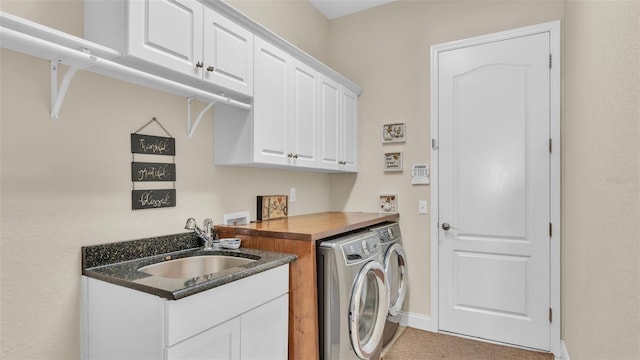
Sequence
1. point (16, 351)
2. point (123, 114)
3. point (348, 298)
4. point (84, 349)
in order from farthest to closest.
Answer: point (348, 298)
point (123, 114)
point (84, 349)
point (16, 351)

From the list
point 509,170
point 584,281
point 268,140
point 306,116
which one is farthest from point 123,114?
point 509,170

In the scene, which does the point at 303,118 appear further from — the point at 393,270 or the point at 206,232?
the point at 393,270

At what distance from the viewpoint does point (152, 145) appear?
1.87 m

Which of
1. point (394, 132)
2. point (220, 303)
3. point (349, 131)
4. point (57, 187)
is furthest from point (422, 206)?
point (57, 187)

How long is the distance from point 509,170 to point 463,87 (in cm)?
78

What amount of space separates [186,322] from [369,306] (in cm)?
139

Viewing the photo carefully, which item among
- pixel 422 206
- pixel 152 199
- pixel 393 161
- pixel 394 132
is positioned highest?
pixel 394 132

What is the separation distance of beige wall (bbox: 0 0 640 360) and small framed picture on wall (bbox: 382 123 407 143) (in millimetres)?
1210

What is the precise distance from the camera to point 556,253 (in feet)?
8.54

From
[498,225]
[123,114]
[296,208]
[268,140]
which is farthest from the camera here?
[296,208]

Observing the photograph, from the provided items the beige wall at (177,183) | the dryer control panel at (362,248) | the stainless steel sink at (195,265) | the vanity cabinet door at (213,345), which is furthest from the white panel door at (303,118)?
the vanity cabinet door at (213,345)

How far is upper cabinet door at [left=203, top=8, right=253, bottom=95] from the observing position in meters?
1.80

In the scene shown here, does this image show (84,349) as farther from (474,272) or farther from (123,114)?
(474,272)

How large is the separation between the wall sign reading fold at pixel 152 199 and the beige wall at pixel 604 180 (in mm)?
1968
